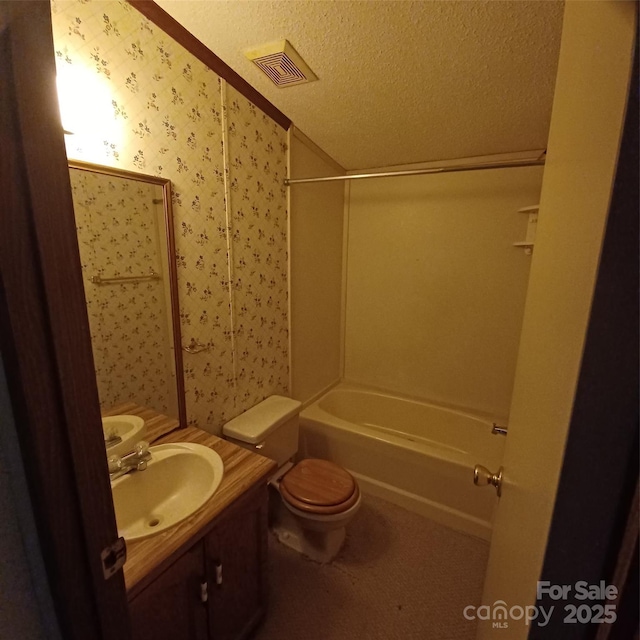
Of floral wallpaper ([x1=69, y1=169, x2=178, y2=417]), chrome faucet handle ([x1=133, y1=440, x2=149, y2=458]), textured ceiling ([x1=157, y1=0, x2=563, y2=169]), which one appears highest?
textured ceiling ([x1=157, y1=0, x2=563, y2=169])

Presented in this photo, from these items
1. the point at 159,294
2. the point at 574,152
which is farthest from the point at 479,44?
the point at 159,294

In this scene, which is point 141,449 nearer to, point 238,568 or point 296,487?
point 238,568

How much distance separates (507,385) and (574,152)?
7.25ft

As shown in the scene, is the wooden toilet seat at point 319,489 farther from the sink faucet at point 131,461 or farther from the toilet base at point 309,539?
the sink faucet at point 131,461

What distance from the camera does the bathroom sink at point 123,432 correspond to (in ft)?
3.84

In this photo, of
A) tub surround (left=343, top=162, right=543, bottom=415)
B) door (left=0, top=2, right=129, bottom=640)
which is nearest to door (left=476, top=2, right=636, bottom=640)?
door (left=0, top=2, right=129, bottom=640)

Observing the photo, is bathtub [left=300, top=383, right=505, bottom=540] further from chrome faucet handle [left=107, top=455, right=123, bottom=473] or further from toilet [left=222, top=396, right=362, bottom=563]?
chrome faucet handle [left=107, top=455, right=123, bottom=473]

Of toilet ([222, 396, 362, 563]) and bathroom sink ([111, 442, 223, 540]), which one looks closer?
bathroom sink ([111, 442, 223, 540])

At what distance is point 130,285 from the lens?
1.25m

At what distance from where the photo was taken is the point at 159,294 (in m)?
1.35

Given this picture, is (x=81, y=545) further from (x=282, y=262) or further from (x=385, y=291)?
(x=385, y=291)

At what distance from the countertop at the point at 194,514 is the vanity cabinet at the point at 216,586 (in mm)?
32

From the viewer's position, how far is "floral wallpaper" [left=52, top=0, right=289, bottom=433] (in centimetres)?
107

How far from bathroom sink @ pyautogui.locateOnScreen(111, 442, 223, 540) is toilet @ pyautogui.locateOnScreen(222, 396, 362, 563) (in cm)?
36
